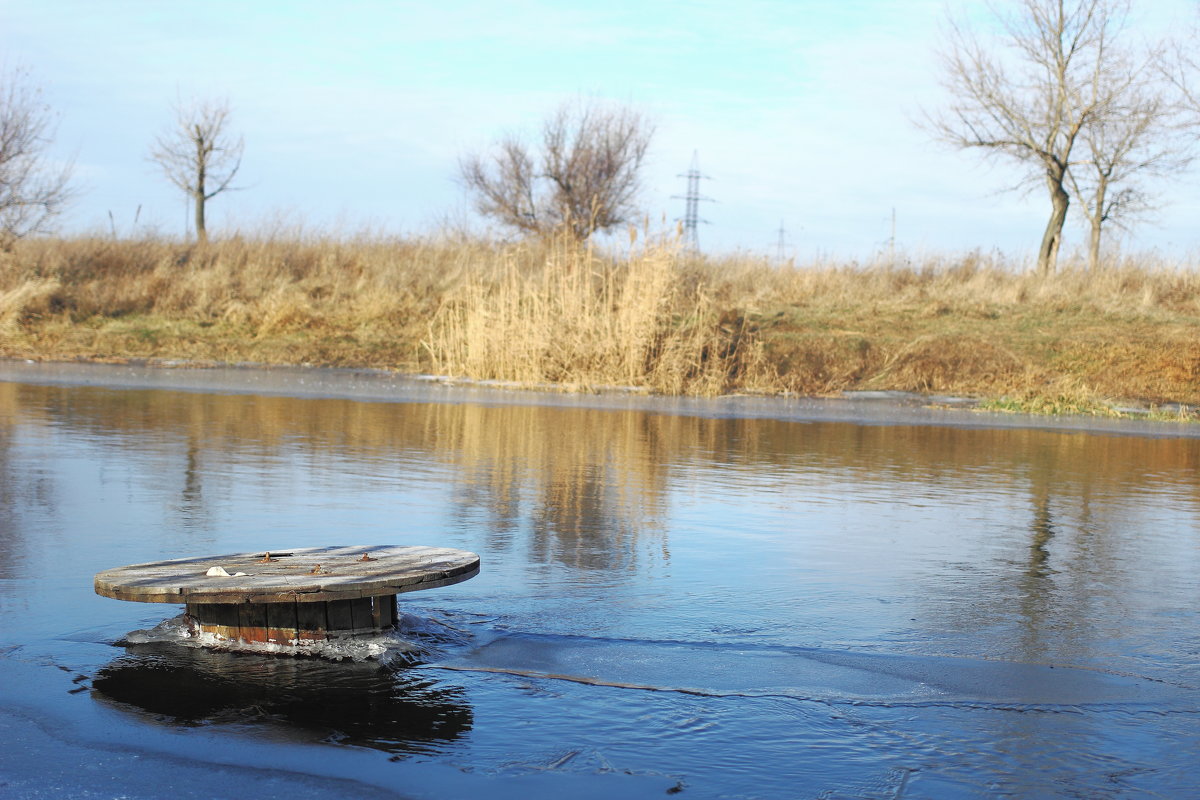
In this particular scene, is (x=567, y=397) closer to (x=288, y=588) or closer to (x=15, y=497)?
(x=15, y=497)

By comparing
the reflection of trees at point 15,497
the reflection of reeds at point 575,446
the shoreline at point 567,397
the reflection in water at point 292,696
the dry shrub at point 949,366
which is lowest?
the reflection in water at point 292,696

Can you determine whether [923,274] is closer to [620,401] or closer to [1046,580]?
[620,401]

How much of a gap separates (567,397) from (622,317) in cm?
192

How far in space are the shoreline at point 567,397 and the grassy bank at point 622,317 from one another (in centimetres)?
71

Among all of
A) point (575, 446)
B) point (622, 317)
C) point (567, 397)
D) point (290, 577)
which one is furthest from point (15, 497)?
point (622, 317)

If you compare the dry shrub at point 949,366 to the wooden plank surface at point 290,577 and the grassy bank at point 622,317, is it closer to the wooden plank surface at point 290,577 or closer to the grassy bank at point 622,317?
the grassy bank at point 622,317

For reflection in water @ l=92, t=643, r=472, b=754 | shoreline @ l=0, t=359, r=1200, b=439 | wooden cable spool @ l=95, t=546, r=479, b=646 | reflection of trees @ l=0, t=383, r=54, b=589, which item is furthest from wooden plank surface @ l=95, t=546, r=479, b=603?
shoreline @ l=0, t=359, r=1200, b=439

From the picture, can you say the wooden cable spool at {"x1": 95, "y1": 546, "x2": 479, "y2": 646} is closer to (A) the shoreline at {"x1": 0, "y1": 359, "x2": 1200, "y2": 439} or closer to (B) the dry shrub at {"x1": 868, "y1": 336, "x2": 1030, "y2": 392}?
(A) the shoreline at {"x1": 0, "y1": 359, "x2": 1200, "y2": 439}

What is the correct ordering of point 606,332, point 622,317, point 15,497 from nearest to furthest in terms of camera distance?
point 15,497
point 622,317
point 606,332

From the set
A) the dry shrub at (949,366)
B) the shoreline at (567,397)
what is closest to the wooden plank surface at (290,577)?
the shoreline at (567,397)

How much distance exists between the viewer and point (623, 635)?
4895 mm

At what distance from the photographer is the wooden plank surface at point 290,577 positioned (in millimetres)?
4191

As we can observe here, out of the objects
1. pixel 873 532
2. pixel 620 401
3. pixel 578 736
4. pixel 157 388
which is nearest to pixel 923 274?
pixel 620 401

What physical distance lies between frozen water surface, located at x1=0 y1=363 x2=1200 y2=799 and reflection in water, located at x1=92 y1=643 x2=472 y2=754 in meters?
0.01
